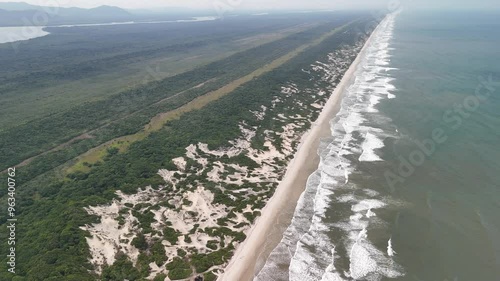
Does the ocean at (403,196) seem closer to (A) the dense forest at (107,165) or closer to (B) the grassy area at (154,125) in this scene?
(A) the dense forest at (107,165)

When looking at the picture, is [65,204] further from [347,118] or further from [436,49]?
[436,49]

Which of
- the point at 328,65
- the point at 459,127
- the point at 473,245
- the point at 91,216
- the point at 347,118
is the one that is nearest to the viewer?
the point at 473,245

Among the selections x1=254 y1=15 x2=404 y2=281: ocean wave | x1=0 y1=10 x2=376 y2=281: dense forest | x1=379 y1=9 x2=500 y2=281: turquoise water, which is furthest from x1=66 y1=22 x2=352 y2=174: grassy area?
x1=379 y1=9 x2=500 y2=281: turquoise water

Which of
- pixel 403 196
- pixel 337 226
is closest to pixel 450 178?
pixel 403 196

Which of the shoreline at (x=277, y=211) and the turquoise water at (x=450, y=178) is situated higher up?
the turquoise water at (x=450, y=178)

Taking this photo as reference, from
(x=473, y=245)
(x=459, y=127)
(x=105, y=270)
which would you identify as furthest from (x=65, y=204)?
(x=459, y=127)

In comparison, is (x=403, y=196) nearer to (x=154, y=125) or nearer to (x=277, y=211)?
(x=277, y=211)

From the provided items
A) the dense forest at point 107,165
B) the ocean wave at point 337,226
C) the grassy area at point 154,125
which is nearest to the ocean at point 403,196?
the ocean wave at point 337,226
